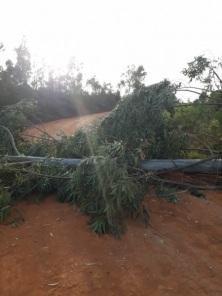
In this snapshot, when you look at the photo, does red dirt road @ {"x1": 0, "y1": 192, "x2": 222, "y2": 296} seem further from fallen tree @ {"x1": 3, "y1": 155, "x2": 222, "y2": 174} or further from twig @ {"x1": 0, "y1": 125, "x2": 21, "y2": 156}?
twig @ {"x1": 0, "y1": 125, "x2": 21, "y2": 156}

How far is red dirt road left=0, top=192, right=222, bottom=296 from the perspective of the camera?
3986 millimetres

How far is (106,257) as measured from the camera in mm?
4508

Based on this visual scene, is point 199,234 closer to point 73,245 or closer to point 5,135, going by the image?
point 73,245

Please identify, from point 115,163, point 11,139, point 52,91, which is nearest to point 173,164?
point 115,163

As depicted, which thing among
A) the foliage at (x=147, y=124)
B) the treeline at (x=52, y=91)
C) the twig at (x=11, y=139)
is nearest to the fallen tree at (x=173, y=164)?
the foliage at (x=147, y=124)

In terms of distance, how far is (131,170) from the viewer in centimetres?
553

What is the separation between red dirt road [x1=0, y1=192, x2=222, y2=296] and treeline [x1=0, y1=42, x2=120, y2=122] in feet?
39.6

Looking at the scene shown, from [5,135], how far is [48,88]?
1437 cm

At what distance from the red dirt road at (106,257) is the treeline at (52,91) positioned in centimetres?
1207

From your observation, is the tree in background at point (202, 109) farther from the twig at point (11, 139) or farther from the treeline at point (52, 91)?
the treeline at point (52, 91)

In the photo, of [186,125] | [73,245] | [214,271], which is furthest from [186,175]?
[73,245]

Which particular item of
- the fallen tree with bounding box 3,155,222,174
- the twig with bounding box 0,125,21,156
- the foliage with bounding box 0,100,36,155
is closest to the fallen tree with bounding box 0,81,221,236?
the fallen tree with bounding box 3,155,222,174

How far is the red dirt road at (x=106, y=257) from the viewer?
3986mm

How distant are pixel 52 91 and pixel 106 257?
17.7 meters
